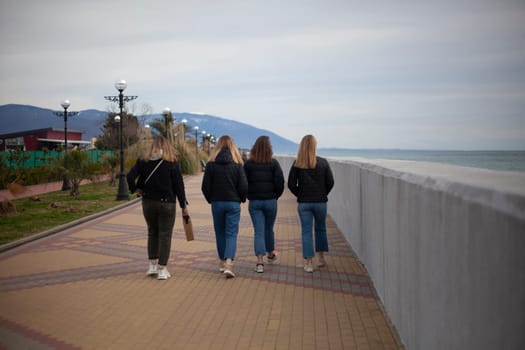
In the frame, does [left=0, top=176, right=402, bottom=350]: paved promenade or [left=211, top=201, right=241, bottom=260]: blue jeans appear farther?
[left=211, top=201, right=241, bottom=260]: blue jeans

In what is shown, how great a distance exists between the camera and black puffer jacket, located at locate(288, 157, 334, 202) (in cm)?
795

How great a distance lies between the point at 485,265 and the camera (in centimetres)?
253

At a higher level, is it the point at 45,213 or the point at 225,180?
the point at 225,180

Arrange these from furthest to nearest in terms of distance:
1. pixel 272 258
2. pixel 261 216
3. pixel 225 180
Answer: pixel 272 258 → pixel 261 216 → pixel 225 180

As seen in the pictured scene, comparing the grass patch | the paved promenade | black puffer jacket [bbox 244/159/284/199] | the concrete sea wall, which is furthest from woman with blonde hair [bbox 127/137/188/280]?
the grass patch

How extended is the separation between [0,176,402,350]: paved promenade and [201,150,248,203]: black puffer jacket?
1.11 m

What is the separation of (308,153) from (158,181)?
2132 mm

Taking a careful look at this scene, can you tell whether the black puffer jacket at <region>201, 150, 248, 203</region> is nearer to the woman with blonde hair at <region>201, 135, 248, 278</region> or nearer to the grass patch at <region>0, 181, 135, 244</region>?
the woman with blonde hair at <region>201, 135, 248, 278</region>

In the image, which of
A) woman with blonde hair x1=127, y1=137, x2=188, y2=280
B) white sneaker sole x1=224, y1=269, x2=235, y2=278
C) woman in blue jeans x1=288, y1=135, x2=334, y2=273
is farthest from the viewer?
woman in blue jeans x1=288, y1=135, x2=334, y2=273

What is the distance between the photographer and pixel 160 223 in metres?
7.64

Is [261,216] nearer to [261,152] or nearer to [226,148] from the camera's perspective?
[261,152]

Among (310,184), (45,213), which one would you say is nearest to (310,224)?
(310,184)

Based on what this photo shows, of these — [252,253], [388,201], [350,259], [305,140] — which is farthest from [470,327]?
[252,253]

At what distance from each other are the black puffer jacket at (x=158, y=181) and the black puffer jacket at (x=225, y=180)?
0.40 meters
